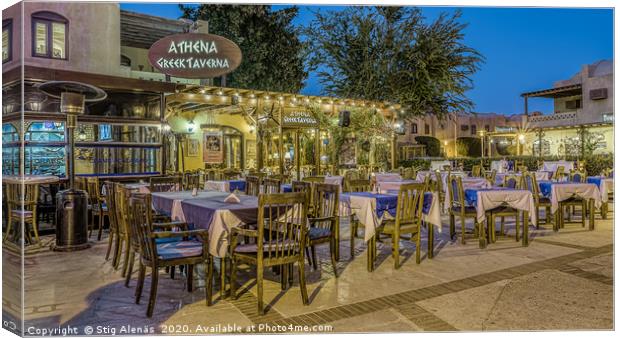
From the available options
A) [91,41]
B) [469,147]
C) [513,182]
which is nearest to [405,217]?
[513,182]

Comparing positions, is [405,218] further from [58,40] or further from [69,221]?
[58,40]

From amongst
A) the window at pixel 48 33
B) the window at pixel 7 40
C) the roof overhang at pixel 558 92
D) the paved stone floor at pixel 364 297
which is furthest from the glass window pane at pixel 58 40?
the roof overhang at pixel 558 92

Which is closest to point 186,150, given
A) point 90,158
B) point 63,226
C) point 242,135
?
point 242,135

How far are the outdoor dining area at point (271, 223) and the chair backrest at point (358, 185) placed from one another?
2cm

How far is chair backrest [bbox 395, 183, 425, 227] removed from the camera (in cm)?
548

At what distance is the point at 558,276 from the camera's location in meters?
5.07

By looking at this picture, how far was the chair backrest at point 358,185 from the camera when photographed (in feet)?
22.5

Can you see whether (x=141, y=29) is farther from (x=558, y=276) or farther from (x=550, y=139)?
(x=550, y=139)

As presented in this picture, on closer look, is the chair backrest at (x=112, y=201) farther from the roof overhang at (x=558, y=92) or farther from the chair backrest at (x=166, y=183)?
the roof overhang at (x=558, y=92)

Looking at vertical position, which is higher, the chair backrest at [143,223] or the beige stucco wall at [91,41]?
the beige stucco wall at [91,41]

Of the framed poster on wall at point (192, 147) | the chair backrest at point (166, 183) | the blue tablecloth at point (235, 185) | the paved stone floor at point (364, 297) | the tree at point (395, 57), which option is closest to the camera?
the paved stone floor at point (364, 297)

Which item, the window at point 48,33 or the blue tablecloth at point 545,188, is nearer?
the blue tablecloth at point 545,188

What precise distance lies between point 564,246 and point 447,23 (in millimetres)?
14034

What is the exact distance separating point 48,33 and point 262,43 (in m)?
11.1
